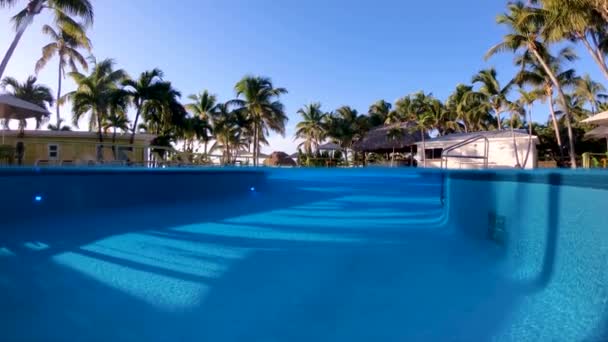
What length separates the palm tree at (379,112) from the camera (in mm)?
31841

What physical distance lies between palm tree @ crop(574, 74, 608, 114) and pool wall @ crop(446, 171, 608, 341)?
2632 centimetres

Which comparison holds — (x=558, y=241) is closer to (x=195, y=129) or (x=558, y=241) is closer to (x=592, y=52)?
(x=592, y=52)

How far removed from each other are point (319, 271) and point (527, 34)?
63.5ft

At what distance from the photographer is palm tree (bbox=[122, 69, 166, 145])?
19.0 m

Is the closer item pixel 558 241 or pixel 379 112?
pixel 558 241

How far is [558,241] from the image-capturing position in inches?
97.9

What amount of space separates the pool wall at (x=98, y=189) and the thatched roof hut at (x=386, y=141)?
63.6 ft

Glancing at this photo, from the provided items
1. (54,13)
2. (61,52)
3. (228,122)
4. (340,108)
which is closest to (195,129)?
(228,122)

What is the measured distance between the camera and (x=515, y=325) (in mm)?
2012

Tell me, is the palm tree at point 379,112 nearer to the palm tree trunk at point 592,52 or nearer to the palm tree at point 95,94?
the palm tree trunk at point 592,52

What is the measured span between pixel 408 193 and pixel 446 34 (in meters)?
13.9

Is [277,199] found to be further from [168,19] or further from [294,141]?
[294,141]

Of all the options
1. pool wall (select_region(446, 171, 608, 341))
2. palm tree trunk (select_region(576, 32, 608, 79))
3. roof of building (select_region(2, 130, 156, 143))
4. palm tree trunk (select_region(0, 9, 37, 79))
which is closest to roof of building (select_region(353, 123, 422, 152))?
palm tree trunk (select_region(576, 32, 608, 79))

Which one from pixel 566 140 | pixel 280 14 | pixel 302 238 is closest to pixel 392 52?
pixel 280 14
